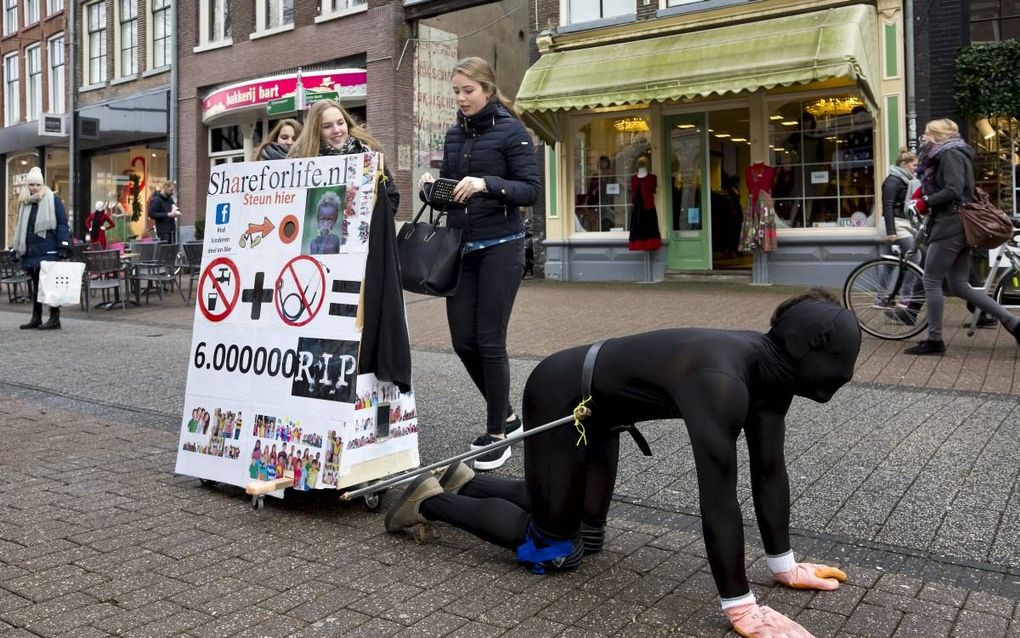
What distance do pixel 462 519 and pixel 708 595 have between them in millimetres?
870

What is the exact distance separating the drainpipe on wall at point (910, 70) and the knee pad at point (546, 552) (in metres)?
11.7

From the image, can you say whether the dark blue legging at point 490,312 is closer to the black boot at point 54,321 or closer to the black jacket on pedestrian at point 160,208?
the black boot at point 54,321

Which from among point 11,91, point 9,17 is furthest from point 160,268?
point 9,17

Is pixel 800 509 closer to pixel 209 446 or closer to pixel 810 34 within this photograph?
pixel 209 446

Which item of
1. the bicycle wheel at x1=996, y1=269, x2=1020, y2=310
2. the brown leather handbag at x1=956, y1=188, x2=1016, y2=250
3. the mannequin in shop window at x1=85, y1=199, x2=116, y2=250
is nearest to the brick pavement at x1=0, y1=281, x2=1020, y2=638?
the brown leather handbag at x1=956, y1=188, x2=1016, y2=250

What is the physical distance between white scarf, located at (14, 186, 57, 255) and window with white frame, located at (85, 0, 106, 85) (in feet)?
57.3

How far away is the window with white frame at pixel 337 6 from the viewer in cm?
1995

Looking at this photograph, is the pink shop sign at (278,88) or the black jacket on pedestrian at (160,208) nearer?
the black jacket on pedestrian at (160,208)

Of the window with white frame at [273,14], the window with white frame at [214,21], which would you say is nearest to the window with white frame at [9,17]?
the window with white frame at [214,21]

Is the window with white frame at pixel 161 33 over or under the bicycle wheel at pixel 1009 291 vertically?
over

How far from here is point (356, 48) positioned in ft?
65.2

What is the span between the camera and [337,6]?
67.0 ft

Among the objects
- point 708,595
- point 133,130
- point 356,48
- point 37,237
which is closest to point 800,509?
point 708,595

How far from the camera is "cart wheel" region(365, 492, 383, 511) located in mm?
3879
